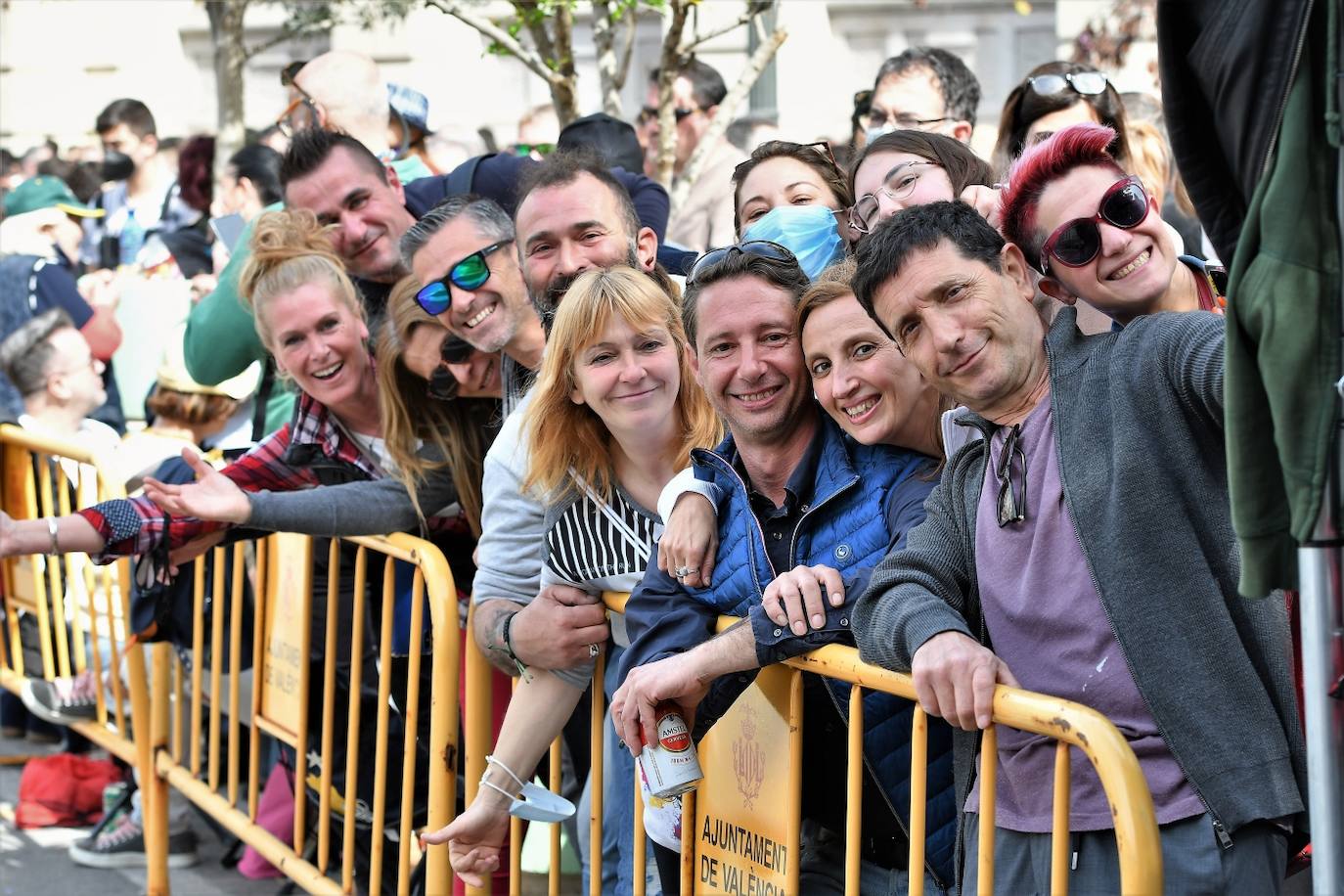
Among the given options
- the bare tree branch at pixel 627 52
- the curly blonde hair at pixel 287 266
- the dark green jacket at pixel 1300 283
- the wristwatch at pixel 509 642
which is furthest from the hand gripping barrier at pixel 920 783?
the bare tree branch at pixel 627 52

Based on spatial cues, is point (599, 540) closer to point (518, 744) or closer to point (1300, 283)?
point (518, 744)

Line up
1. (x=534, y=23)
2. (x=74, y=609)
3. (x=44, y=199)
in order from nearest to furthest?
(x=74, y=609), (x=534, y=23), (x=44, y=199)

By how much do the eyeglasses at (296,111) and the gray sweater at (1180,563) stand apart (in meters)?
3.79

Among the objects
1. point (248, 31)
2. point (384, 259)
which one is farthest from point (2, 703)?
point (248, 31)

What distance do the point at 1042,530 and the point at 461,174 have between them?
322 cm

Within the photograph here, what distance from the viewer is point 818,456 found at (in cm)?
331

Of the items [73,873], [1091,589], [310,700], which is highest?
[1091,589]

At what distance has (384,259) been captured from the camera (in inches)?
211

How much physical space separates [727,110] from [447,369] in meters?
2.78

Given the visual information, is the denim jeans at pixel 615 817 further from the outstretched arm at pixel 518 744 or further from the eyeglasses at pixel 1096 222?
the eyeglasses at pixel 1096 222

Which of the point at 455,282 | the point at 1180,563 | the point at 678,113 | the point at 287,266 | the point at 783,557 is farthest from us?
the point at 678,113

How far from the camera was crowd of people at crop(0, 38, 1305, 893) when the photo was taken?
8.66ft

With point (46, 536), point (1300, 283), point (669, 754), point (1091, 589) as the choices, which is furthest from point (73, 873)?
point (1300, 283)

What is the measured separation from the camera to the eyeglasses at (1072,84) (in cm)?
475
